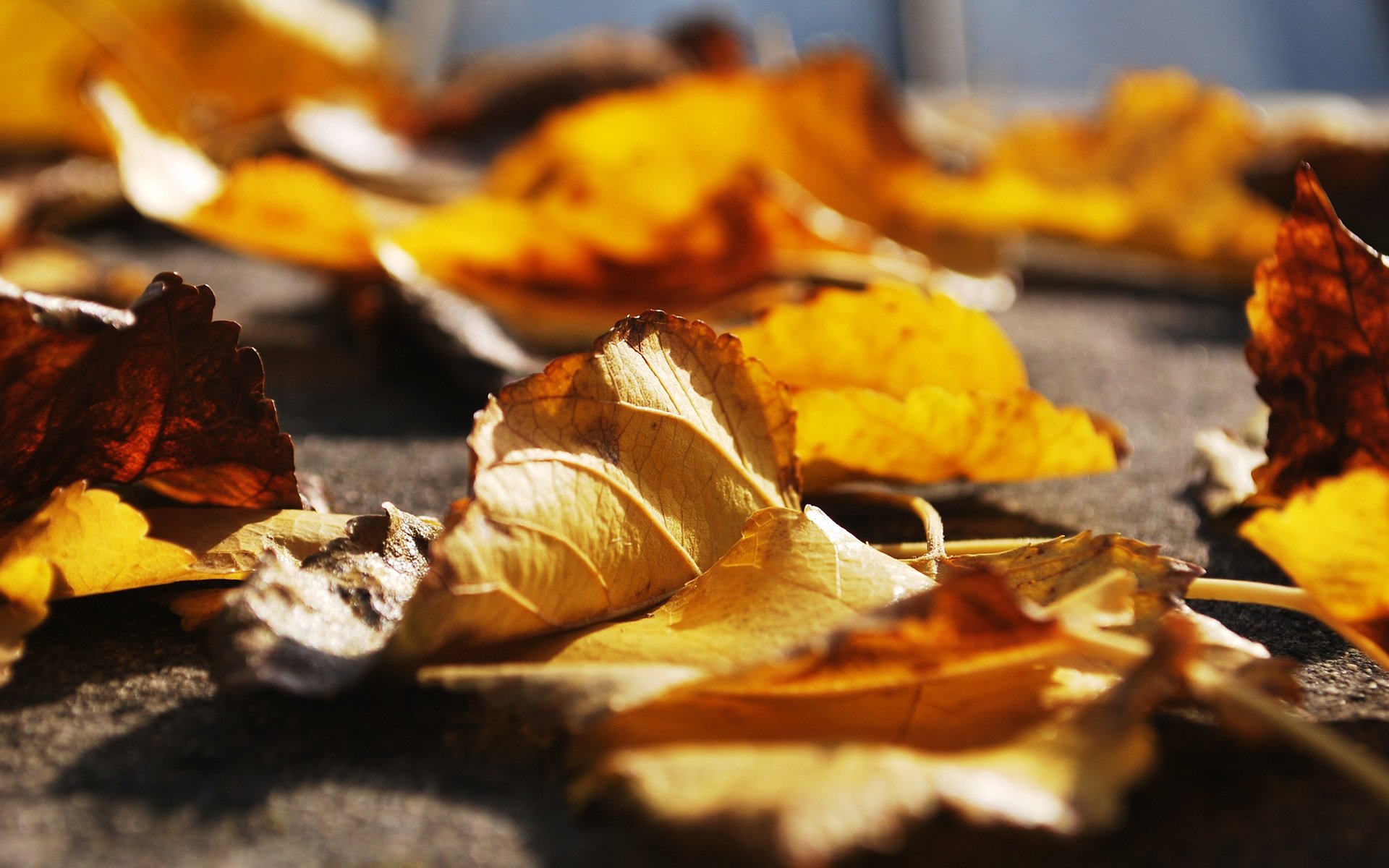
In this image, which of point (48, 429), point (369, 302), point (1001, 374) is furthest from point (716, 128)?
point (48, 429)

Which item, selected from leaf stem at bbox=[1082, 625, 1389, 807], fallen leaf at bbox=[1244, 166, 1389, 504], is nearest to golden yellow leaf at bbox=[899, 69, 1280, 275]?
fallen leaf at bbox=[1244, 166, 1389, 504]

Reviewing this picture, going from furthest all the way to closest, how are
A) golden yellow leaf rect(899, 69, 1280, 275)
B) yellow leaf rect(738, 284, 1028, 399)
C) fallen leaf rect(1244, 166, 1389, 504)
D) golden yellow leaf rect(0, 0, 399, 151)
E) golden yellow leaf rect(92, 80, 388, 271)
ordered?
golden yellow leaf rect(0, 0, 399, 151), golden yellow leaf rect(899, 69, 1280, 275), golden yellow leaf rect(92, 80, 388, 271), yellow leaf rect(738, 284, 1028, 399), fallen leaf rect(1244, 166, 1389, 504)

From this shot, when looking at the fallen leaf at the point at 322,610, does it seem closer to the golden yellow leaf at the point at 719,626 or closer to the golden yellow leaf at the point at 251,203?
the golden yellow leaf at the point at 719,626

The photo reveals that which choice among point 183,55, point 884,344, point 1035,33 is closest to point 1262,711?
point 884,344

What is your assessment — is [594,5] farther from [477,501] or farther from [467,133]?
[477,501]

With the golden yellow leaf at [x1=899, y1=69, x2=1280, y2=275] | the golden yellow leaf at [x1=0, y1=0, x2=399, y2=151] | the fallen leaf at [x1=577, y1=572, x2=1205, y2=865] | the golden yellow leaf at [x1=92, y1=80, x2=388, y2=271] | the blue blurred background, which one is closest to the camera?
the fallen leaf at [x1=577, y1=572, x2=1205, y2=865]

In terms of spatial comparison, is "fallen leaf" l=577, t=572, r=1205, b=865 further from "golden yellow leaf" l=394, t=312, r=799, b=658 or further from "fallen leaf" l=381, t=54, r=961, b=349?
"fallen leaf" l=381, t=54, r=961, b=349
